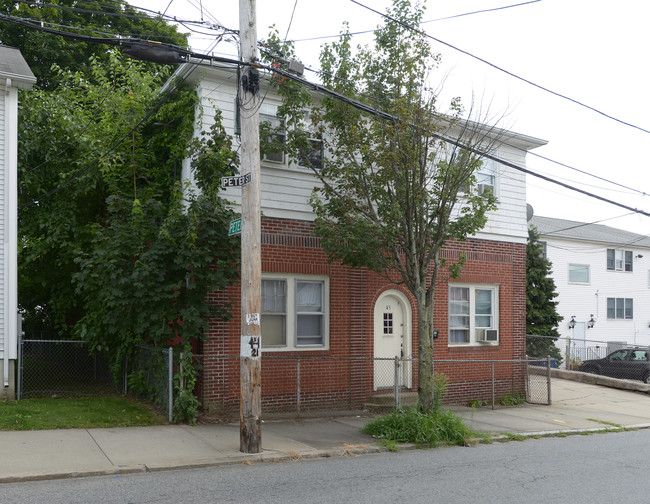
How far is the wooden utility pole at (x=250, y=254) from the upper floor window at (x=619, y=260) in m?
31.7

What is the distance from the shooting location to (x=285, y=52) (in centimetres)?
1159

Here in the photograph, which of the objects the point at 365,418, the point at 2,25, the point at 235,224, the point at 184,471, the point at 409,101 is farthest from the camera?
the point at 2,25

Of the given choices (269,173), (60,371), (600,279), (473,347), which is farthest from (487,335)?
(600,279)

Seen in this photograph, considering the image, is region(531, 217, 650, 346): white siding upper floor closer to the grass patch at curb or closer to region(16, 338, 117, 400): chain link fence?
the grass patch at curb

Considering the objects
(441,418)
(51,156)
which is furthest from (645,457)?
(51,156)

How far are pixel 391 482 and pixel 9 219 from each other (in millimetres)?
8808

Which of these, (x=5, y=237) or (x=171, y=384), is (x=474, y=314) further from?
(x=5, y=237)

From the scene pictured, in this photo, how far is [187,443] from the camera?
927 cm

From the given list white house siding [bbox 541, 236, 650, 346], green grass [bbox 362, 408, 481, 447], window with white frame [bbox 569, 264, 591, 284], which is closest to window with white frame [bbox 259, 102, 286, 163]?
green grass [bbox 362, 408, 481, 447]

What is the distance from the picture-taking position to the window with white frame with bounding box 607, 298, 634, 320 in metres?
35.5

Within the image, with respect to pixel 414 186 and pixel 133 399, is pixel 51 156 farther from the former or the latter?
pixel 414 186

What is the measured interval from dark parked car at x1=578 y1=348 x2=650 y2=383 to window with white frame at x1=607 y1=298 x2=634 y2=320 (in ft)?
45.8

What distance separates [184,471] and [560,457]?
226 inches

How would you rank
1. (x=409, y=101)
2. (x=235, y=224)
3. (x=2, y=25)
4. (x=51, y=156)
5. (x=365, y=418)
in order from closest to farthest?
(x=235, y=224) → (x=409, y=101) → (x=365, y=418) → (x=51, y=156) → (x=2, y=25)
